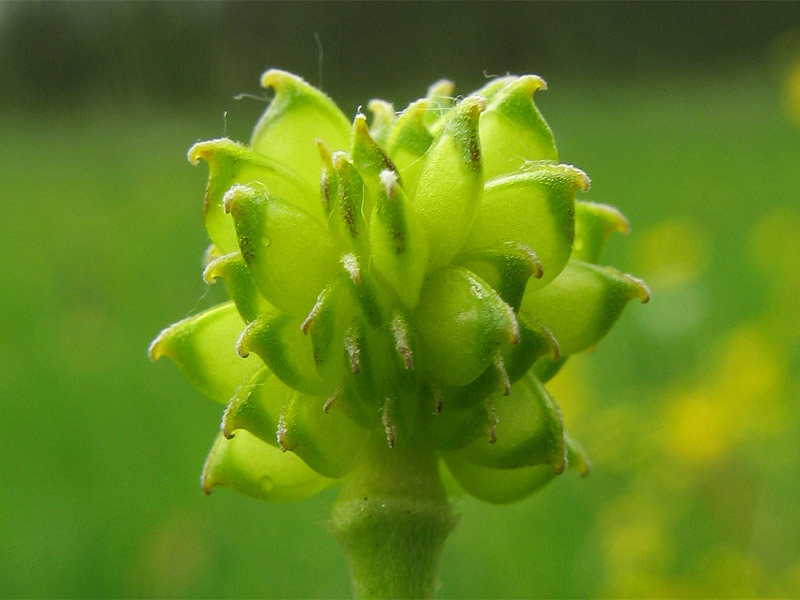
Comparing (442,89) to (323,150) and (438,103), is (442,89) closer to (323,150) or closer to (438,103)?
(438,103)

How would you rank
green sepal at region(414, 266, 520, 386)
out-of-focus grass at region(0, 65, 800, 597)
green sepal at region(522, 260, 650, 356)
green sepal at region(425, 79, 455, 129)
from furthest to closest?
out-of-focus grass at region(0, 65, 800, 597), green sepal at region(425, 79, 455, 129), green sepal at region(522, 260, 650, 356), green sepal at region(414, 266, 520, 386)

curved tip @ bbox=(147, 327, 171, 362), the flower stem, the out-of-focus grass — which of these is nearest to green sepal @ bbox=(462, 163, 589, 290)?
the flower stem

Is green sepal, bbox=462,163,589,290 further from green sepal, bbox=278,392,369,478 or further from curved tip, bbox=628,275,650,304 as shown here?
green sepal, bbox=278,392,369,478

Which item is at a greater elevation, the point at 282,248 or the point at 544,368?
the point at 282,248

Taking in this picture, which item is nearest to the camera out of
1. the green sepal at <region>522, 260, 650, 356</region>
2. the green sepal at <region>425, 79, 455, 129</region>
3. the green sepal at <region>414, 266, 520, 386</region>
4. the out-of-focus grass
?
the green sepal at <region>414, 266, 520, 386</region>

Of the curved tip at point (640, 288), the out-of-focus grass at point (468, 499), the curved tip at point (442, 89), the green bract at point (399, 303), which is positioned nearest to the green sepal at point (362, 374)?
the green bract at point (399, 303)

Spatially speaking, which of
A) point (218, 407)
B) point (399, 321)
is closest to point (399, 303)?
point (399, 321)
